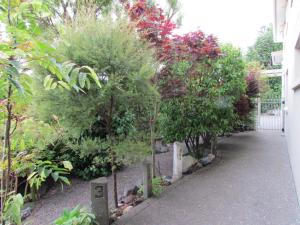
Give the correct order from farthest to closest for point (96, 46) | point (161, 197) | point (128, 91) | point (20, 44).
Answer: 1. point (161, 197)
2. point (128, 91)
3. point (96, 46)
4. point (20, 44)

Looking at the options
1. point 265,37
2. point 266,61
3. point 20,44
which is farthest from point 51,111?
point 265,37

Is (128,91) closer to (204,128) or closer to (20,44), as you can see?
(20,44)

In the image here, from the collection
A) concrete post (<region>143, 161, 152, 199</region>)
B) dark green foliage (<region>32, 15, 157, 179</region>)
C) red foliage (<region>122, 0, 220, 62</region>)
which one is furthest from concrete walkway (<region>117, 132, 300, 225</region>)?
red foliage (<region>122, 0, 220, 62</region>)

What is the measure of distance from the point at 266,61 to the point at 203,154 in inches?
905

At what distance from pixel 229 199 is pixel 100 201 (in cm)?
227

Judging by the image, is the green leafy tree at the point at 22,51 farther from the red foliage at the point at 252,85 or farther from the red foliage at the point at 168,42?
the red foliage at the point at 252,85

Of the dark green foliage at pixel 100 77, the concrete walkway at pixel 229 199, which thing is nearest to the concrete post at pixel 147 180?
the concrete walkway at pixel 229 199

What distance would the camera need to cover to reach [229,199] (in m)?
4.14

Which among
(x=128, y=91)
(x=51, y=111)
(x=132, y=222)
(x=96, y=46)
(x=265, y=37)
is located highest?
(x=265, y=37)

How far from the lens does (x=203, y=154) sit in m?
6.92

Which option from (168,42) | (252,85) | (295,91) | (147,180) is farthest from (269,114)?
(147,180)

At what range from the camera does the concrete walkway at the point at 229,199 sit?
344 centimetres

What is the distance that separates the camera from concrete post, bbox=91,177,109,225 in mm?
3131

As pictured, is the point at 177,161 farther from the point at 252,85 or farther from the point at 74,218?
the point at 252,85
